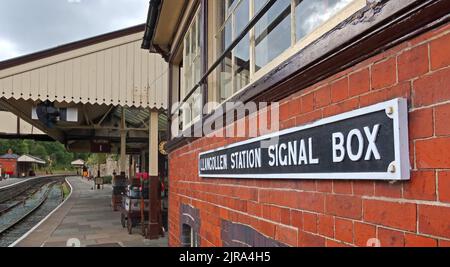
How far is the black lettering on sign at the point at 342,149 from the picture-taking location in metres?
1.55

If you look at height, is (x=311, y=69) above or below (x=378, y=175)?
above

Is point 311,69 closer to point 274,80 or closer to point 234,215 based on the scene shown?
point 274,80

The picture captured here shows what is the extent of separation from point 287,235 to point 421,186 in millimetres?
Result: 1105

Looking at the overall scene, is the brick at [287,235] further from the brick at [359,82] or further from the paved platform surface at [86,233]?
the paved platform surface at [86,233]

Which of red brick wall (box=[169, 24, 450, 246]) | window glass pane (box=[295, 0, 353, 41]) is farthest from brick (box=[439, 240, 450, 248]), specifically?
window glass pane (box=[295, 0, 353, 41])

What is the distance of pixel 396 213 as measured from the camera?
159 cm

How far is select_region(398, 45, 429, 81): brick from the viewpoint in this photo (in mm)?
1493

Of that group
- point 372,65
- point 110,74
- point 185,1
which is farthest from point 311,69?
point 110,74

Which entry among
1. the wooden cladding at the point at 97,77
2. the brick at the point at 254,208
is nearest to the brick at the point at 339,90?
the brick at the point at 254,208

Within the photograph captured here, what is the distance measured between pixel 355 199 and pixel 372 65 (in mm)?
570

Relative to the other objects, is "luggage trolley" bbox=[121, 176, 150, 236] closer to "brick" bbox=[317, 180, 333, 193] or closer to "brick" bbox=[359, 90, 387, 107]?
"brick" bbox=[317, 180, 333, 193]

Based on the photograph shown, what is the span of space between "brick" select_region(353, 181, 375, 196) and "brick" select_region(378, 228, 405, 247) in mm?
153

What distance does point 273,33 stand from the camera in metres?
3.04

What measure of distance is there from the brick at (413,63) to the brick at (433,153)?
0.83 ft
